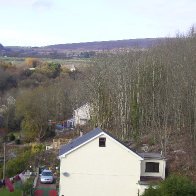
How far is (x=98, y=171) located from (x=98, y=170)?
0.05 metres

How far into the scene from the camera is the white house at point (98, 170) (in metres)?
27.3

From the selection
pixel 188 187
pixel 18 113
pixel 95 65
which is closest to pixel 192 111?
pixel 188 187

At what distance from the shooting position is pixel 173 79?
3881cm

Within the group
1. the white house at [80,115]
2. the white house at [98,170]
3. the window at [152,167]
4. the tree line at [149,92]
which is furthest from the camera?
the white house at [80,115]

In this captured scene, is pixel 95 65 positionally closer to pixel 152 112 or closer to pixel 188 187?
pixel 152 112

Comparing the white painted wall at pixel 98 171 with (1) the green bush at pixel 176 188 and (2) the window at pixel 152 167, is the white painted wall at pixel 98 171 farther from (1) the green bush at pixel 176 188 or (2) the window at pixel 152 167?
(1) the green bush at pixel 176 188

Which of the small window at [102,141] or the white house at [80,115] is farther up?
the small window at [102,141]

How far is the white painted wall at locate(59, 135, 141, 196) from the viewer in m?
27.3

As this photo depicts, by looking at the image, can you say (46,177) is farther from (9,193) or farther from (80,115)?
(80,115)

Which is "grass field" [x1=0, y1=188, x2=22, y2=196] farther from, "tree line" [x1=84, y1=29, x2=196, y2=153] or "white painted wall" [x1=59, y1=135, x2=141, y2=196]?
"tree line" [x1=84, y1=29, x2=196, y2=153]

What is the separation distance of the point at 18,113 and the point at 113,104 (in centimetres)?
1743

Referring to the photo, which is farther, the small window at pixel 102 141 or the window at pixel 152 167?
the window at pixel 152 167

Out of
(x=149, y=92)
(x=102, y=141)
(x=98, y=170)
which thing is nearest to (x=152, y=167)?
(x=98, y=170)

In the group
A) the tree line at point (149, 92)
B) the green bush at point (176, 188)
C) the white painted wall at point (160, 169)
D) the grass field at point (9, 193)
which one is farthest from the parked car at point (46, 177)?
the green bush at point (176, 188)
